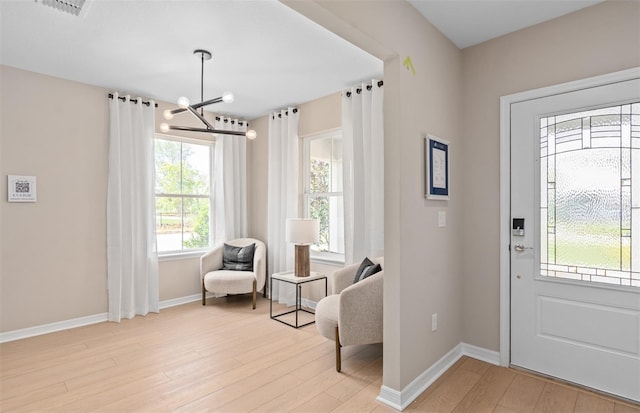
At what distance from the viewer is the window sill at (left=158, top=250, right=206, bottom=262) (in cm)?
459

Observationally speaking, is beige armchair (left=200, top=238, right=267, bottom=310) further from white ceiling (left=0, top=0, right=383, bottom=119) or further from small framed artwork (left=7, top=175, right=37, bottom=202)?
white ceiling (left=0, top=0, right=383, bottom=119)

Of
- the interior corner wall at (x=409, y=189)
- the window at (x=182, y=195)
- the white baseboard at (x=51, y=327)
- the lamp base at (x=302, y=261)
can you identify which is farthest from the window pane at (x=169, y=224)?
the interior corner wall at (x=409, y=189)

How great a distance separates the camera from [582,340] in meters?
2.46

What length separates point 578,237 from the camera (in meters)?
2.49

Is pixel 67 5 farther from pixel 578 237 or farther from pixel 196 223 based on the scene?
pixel 578 237

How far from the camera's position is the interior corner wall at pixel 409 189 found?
2238mm

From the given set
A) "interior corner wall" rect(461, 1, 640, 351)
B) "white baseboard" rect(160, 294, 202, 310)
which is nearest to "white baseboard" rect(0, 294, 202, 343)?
"white baseboard" rect(160, 294, 202, 310)

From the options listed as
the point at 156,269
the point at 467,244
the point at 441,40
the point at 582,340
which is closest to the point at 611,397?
the point at 582,340

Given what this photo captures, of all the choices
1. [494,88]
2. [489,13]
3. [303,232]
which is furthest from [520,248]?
[303,232]

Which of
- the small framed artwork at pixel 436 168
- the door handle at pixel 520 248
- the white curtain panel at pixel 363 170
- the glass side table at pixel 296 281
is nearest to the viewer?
the small framed artwork at pixel 436 168

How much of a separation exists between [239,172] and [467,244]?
344cm

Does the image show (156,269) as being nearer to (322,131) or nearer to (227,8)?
(322,131)

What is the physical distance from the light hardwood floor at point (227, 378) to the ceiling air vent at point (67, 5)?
272 centimetres

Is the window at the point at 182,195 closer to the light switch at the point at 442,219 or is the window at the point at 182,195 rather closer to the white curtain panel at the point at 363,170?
the white curtain panel at the point at 363,170
